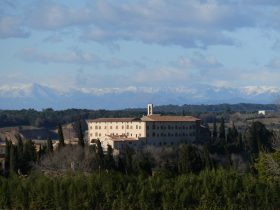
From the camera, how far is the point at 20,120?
11862 centimetres

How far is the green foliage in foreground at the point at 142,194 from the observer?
33.8 meters

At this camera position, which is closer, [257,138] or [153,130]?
[257,138]

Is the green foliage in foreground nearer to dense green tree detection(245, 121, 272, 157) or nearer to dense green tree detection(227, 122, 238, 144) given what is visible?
dense green tree detection(245, 121, 272, 157)

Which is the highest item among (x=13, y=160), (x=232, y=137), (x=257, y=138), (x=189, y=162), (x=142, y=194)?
(x=232, y=137)

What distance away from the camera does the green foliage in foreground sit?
1331 inches

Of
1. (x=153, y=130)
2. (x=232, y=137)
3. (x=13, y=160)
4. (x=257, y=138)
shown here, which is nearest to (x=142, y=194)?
(x=13, y=160)

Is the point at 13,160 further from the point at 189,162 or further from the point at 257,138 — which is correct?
the point at 257,138

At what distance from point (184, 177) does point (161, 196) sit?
246 centimetres

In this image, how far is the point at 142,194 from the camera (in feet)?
110

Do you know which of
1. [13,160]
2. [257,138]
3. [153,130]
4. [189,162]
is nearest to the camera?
[13,160]

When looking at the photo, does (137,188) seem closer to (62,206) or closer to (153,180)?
(153,180)

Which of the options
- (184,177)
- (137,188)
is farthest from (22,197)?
(184,177)

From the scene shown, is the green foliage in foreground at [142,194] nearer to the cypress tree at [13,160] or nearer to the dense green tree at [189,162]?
the cypress tree at [13,160]

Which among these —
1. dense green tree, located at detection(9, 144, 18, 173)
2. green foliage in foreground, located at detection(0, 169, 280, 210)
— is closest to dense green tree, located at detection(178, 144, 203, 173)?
dense green tree, located at detection(9, 144, 18, 173)
